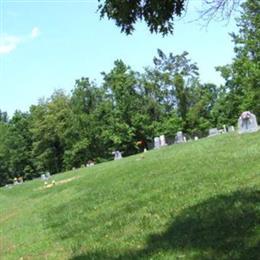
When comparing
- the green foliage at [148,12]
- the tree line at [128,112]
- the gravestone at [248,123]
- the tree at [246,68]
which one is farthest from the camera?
the tree line at [128,112]

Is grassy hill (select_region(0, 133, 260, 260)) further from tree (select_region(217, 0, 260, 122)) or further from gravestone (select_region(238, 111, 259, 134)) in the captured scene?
tree (select_region(217, 0, 260, 122))

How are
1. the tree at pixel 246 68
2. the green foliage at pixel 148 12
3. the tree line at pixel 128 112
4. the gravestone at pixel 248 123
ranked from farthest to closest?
the tree line at pixel 128 112 → the tree at pixel 246 68 → the gravestone at pixel 248 123 → the green foliage at pixel 148 12

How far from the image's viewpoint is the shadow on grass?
9.18 meters

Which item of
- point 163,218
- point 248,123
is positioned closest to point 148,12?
point 163,218

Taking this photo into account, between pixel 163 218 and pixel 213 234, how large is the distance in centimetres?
296

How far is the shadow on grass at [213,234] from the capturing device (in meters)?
9.18

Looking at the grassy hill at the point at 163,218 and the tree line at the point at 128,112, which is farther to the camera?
the tree line at the point at 128,112

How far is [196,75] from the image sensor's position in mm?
85062

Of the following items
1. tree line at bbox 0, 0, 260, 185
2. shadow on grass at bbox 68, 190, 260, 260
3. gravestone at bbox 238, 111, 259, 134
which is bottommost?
shadow on grass at bbox 68, 190, 260, 260

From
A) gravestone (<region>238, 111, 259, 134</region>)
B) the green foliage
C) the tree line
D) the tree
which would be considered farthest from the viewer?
the tree line

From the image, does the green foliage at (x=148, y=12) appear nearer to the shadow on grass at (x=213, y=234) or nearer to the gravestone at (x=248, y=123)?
the shadow on grass at (x=213, y=234)

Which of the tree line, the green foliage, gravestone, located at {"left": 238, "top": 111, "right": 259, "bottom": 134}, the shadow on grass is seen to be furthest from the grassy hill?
the tree line

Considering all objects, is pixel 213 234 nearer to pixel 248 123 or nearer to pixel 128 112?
pixel 248 123

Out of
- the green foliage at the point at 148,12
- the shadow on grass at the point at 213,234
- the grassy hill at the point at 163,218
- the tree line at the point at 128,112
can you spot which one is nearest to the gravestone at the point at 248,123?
the grassy hill at the point at 163,218
